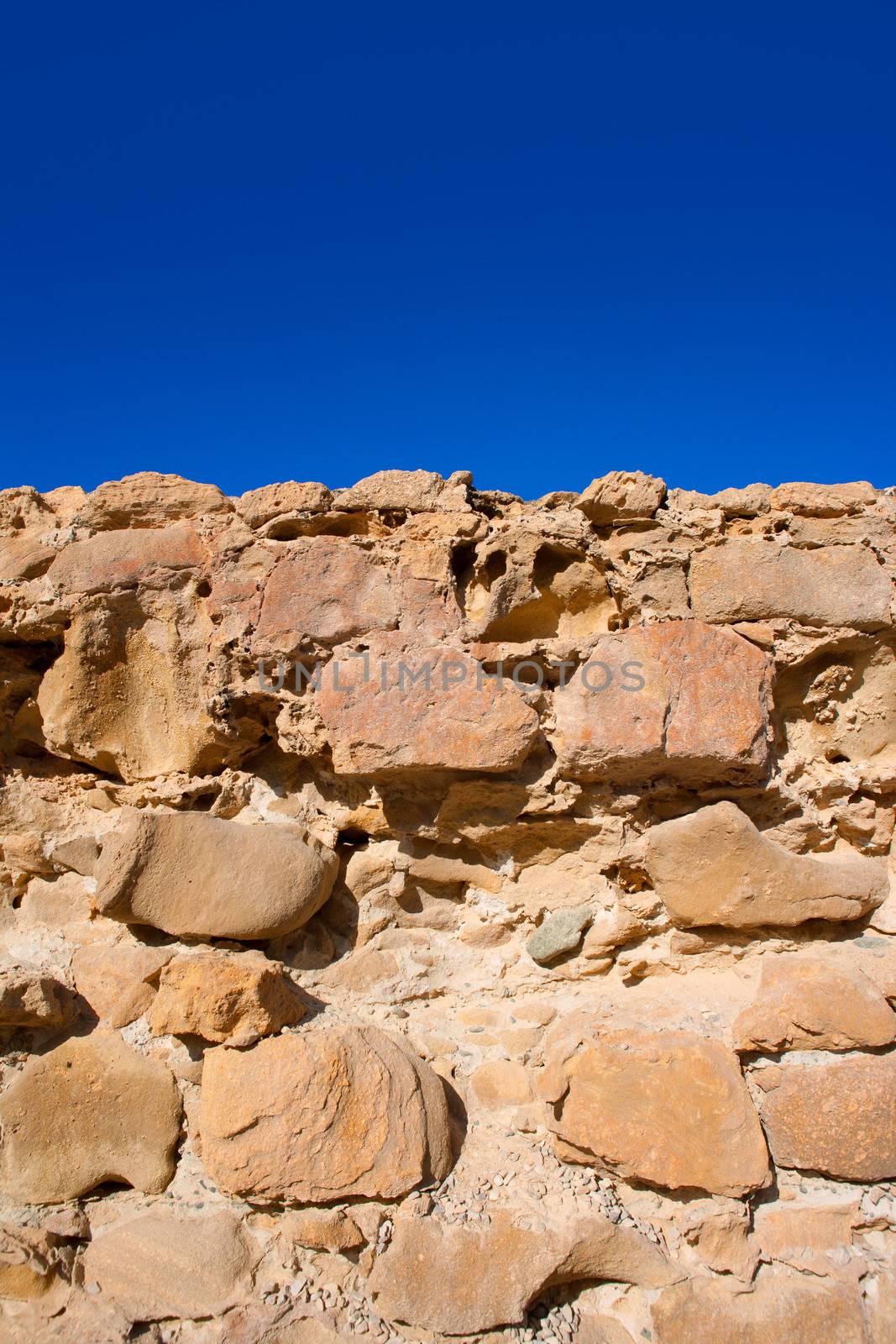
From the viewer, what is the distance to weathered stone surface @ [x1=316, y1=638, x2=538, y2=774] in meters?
2.33

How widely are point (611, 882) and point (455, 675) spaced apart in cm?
76

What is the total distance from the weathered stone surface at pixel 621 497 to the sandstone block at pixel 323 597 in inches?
25.7

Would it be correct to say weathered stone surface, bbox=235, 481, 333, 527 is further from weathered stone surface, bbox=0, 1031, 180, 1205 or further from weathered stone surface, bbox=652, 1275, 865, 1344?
weathered stone surface, bbox=652, 1275, 865, 1344

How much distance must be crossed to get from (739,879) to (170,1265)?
5.59 ft

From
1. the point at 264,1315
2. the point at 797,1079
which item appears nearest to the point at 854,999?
the point at 797,1079

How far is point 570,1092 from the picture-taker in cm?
216

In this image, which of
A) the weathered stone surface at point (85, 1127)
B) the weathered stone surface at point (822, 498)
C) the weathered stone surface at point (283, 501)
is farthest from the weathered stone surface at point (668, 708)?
the weathered stone surface at point (85, 1127)

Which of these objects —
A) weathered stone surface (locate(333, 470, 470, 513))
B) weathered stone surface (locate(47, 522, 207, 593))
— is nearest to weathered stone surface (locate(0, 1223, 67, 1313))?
weathered stone surface (locate(47, 522, 207, 593))

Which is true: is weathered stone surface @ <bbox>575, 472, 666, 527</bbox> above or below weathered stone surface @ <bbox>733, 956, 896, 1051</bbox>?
above

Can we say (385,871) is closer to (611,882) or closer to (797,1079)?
(611,882)

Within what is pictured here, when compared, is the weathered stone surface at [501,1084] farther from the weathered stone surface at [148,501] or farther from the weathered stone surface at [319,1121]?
the weathered stone surface at [148,501]

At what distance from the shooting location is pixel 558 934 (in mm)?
2424

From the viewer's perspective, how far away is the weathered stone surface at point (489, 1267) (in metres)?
1.93

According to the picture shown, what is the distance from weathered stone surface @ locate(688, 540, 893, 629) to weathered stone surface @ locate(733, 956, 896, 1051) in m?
0.99
